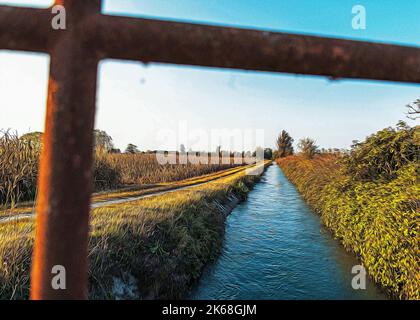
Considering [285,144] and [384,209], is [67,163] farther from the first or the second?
[285,144]

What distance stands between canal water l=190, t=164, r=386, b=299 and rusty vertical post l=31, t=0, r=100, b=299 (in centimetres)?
461

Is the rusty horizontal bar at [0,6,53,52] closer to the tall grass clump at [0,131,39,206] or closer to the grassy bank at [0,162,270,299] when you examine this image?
the grassy bank at [0,162,270,299]

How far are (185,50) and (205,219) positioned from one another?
6793 mm

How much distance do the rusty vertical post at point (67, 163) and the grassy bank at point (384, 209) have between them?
199 inches

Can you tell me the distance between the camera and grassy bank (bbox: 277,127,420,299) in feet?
13.6

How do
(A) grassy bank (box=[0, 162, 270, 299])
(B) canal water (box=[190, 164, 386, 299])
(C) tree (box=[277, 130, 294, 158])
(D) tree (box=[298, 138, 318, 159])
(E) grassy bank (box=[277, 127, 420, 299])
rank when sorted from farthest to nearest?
(C) tree (box=[277, 130, 294, 158]), (D) tree (box=[298, 138, 318, 159]), (B) canal water (box=[190, 164, 386, 299]), (E) grassy bank (box=[277, 127, 420, 299]), (A) grassy bank (box=[0, 162, 270, 299])

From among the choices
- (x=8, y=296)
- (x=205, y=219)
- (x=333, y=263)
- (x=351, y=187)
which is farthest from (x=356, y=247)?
(x=8, y=296)

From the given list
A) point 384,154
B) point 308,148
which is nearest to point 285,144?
point 308,148

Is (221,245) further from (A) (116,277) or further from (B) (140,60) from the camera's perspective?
(B) (140,60)

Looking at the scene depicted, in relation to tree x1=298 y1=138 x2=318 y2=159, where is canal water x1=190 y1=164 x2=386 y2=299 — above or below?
below

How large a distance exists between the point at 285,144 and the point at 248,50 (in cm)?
8928

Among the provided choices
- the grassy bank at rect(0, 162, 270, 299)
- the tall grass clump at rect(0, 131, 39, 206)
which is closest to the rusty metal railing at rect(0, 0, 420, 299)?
the grassy bank at rect(0, 162, 270, 299)

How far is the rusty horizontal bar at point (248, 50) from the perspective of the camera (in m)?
0.57
